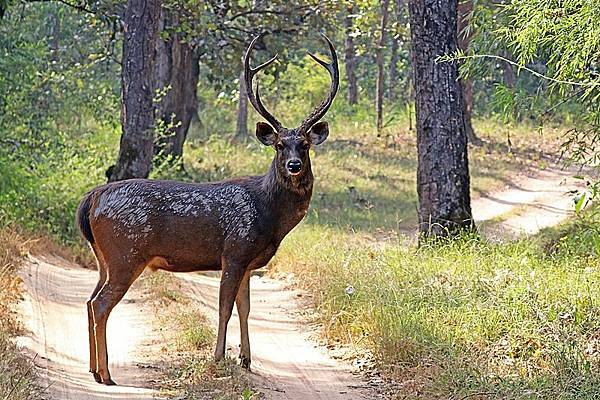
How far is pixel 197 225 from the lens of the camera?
29.8 feet

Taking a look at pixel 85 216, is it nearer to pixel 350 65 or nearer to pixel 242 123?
pixel 242 123

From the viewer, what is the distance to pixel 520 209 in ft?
71.4

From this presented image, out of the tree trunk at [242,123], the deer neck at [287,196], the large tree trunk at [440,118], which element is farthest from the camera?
the tree trunk at [242,123]

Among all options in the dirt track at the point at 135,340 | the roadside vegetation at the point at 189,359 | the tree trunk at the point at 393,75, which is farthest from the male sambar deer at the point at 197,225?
the tree trunk at the point at 393,75

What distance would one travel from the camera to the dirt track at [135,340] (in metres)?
8.83

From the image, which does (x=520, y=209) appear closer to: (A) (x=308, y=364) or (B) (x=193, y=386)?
(A) (x=308, y=364)

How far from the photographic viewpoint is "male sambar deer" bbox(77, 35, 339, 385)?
29.5 ft

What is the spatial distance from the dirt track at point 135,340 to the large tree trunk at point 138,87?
189 cm

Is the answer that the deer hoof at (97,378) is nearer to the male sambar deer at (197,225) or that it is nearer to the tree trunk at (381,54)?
the male sambar deer at (197,225)

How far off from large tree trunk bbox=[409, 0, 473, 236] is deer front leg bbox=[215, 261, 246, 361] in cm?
504

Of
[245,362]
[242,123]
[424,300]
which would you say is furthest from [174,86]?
[245,362]

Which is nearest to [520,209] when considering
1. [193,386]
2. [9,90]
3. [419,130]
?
[419,130]

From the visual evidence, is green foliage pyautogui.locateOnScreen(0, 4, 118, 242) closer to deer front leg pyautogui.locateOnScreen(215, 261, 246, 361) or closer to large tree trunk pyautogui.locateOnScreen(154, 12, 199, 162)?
large tree trunk pyautogui.locateOnScreen(154, 12, 199, 162)

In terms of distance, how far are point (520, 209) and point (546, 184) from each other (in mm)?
4432
